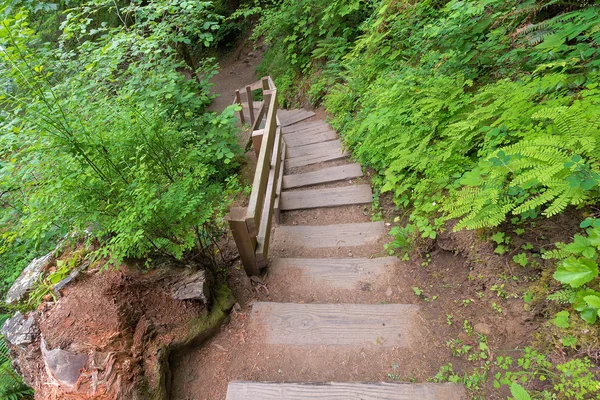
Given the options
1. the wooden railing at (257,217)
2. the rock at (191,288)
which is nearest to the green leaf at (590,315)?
the wooden railing at (257,217)

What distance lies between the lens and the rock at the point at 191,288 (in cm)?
285

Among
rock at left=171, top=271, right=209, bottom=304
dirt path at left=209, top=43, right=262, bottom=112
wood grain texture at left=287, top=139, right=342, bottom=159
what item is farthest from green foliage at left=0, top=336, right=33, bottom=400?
dirt path at left=209, top=43, right=262, bottom=112

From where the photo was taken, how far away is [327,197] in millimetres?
4922

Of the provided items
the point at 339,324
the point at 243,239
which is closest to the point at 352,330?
the point at 339,324

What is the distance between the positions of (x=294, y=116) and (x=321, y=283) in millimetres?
6332

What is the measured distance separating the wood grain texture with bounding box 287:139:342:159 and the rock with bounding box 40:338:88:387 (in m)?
4.85

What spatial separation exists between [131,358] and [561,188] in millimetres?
3515

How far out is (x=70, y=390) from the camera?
7.13ft

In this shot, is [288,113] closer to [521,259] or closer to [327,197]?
[327,197]

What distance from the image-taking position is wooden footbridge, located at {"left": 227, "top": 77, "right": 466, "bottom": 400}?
2.28 m

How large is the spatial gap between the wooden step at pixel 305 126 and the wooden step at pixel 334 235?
3.42 metres

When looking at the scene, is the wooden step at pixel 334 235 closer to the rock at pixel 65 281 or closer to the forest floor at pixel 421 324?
the forest floor at pixel 421 324

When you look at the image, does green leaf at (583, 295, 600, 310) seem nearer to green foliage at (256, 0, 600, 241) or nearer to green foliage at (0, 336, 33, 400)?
green foliage at (256, 0, 600, 241)

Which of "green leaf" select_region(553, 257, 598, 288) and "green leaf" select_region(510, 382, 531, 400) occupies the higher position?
"green leaf" select_region(553, 257, 598, 288)
